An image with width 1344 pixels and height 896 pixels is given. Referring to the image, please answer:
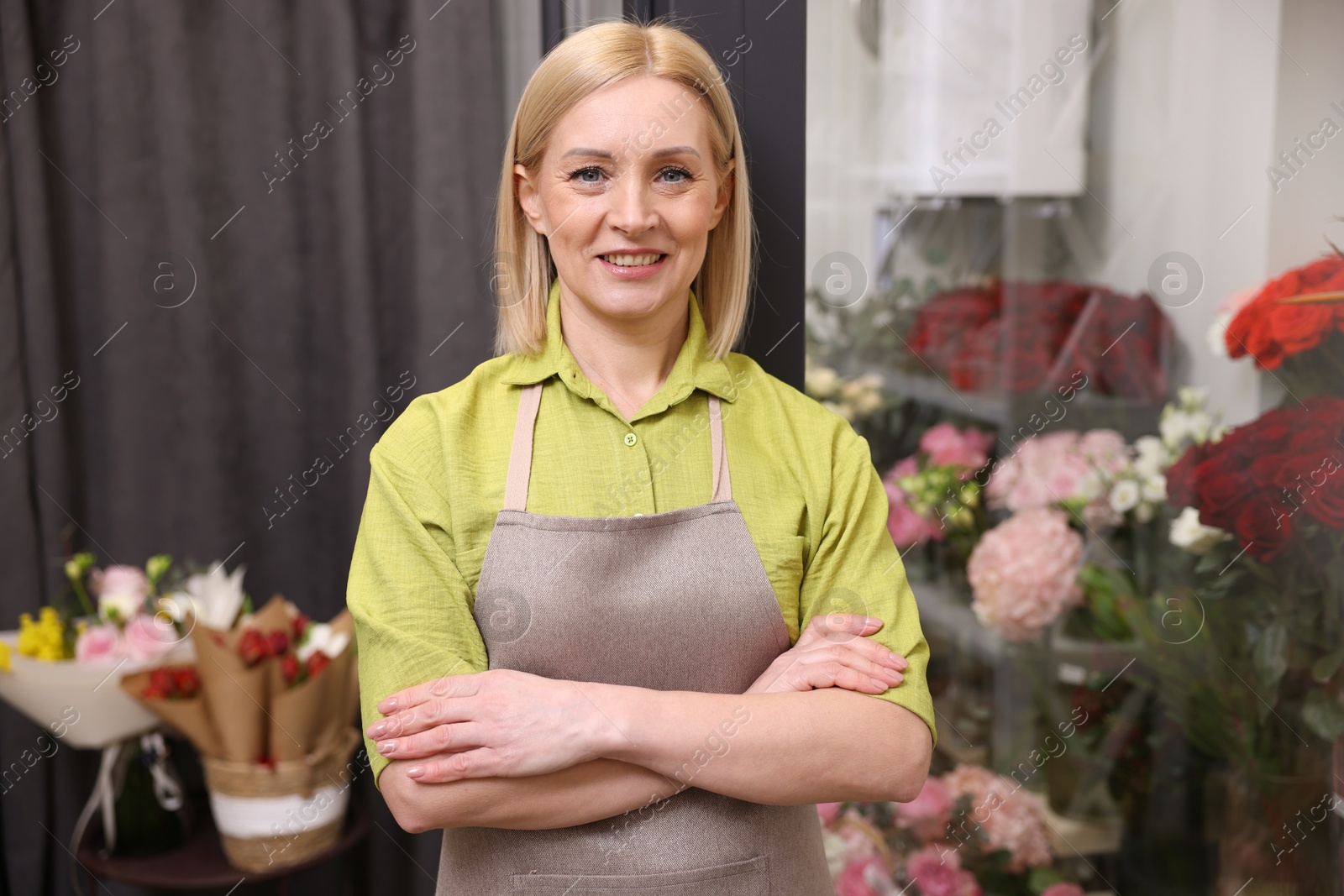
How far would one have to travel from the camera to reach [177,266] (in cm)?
205

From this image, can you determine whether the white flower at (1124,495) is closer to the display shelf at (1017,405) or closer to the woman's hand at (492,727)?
the display shelf at (1017,405)

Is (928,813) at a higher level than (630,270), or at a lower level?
lower

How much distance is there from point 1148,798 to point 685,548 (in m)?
0.85

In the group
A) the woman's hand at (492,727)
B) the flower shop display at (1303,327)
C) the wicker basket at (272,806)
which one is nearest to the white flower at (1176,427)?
the flower shop display at (1303,327)

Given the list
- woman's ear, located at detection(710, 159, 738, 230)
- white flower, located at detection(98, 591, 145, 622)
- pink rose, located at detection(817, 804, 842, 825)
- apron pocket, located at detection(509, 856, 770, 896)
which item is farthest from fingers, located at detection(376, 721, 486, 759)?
white flower, located at detection(98, 591, 145, 622)

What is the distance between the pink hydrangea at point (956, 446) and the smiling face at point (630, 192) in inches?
24.2

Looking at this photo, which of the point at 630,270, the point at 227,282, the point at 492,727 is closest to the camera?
the point at 492,727

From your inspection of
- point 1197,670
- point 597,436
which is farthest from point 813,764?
point 1197,670

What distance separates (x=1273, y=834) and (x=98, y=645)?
69.8 inches

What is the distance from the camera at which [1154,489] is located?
1.43 meters

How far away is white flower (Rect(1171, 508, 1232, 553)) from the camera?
138 centimetres

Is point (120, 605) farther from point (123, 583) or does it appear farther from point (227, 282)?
point (227, 282)

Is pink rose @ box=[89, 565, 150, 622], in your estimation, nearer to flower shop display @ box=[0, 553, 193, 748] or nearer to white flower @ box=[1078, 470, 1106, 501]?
flower shop display @ box=[0, 553, 193, 748]

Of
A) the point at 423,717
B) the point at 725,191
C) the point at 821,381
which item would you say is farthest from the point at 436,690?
the point at 821,381
